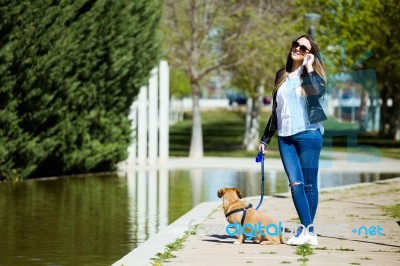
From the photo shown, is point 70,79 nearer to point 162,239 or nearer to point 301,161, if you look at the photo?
point 162,239

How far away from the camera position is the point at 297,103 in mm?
11055

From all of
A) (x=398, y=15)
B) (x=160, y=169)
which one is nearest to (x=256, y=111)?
(x=398, y=15)

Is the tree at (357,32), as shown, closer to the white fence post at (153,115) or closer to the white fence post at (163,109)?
the white fence post at (163,109)

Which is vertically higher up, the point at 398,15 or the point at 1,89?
the point at 398,15

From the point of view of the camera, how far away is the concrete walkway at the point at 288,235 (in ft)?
33.3

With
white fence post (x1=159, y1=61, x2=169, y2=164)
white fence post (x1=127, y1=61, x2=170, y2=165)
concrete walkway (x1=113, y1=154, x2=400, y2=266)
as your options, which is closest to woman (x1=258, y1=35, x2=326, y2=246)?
concrete walkway (x1=113, y1=154, x2=400, y2=266)

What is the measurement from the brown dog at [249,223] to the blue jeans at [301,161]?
0.32 meters

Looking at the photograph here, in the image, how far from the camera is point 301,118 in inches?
434

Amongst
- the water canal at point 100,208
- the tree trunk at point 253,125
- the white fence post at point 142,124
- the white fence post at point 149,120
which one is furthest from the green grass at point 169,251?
the tree trunk at point 253,125

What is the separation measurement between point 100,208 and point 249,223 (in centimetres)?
Result: 613

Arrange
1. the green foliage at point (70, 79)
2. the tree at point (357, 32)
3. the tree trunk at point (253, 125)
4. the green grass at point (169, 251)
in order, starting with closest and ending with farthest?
the green grass at point (169, 251), the green foliage at point (70, 79), the tree at point (357, 32), the tree trunk at point (253, 125)

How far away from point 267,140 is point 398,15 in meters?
27.3

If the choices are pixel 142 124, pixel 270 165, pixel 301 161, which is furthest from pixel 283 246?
pixel 270 165

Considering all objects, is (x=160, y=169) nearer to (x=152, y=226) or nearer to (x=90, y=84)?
(x=90, y=84)
